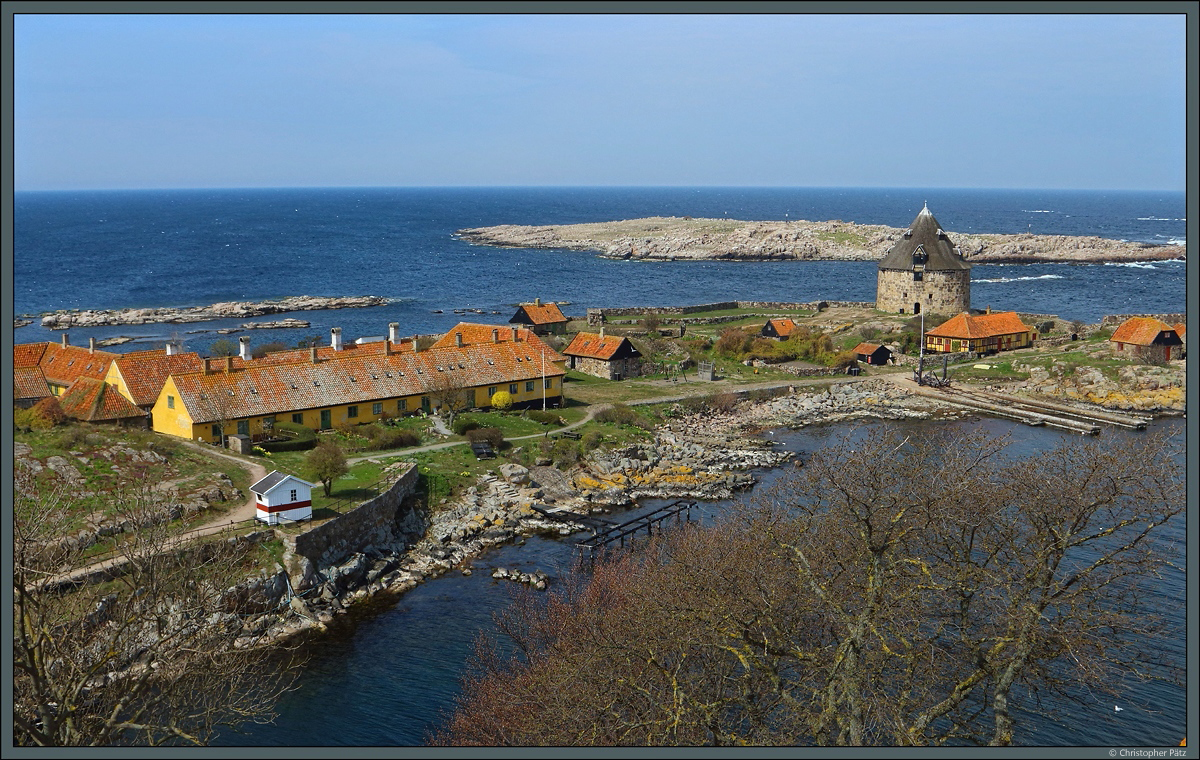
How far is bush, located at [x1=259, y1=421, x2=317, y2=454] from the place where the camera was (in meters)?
46.7

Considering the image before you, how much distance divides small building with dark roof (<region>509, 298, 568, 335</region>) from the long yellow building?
1809 cm

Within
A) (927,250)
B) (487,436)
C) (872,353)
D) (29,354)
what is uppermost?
(927,250)

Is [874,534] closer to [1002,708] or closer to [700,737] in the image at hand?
[1002,708]

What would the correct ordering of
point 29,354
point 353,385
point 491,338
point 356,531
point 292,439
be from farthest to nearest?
point 491,338 → point 29,354 → point 353,385 → point 292,439 → point 356,531

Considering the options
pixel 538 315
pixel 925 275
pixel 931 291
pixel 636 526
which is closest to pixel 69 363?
pixel 538 315

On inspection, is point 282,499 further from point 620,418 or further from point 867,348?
point 867,348

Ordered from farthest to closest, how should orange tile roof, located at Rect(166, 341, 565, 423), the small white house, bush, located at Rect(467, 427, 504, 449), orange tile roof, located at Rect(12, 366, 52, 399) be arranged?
bush, located at Rect(467, 427, 504, 449), orange tile roof, located at Rect(12, 366, 52, 399), orange tile roof, located at Rect(166, 341, 565, 423), the small white house

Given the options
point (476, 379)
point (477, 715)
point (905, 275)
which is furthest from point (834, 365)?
point (477, 715)

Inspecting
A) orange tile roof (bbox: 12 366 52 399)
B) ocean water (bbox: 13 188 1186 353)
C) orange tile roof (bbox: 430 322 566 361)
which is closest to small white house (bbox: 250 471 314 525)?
orange tile roof (bbox: 12 366 52 399)

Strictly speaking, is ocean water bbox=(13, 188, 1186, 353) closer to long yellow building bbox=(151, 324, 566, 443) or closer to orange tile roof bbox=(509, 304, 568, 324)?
orange tile roof bbox=(509, 304, 568, 324)

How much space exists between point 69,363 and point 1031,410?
6112 cm

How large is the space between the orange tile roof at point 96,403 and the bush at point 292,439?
729 cm

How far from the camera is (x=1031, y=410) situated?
6419 centimetres

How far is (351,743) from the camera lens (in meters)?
26.1
